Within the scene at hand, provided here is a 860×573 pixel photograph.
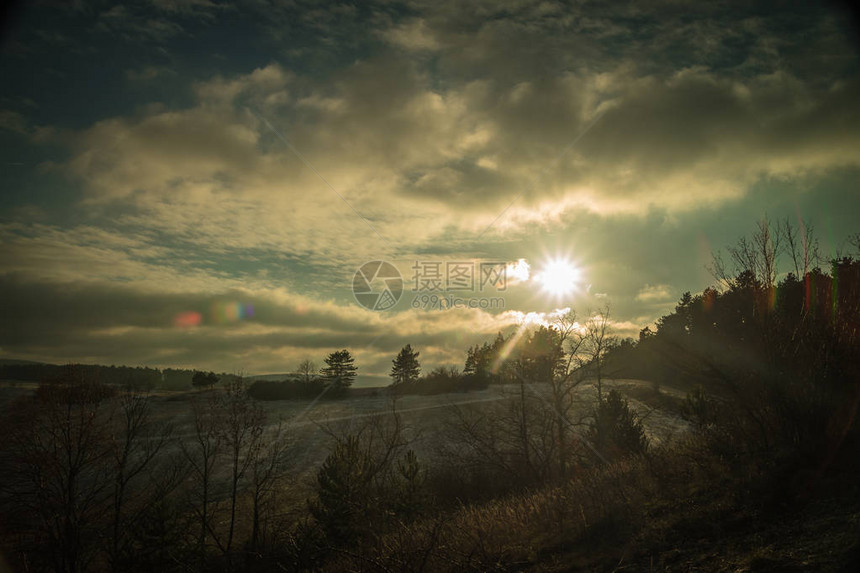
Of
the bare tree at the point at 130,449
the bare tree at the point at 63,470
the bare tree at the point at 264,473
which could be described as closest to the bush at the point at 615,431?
the bare tree at the point at 264,473

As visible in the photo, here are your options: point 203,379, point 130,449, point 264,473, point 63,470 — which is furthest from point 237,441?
point 203,379

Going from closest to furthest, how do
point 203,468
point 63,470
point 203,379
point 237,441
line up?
point 63,470
point 237,441
point 203,468
point 203,379

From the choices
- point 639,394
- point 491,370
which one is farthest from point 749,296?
point 491,370

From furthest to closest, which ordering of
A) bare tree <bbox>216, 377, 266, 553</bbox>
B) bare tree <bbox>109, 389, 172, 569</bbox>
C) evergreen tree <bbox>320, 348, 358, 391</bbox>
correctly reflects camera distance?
1. evergreen tree <bbox>320, 348, 358, 391</bbox>
2. bare tree <bbox>216, 377, 266, 553</bbox>
3. bare tree <bbox>109, 389, 172, 569</bbox>

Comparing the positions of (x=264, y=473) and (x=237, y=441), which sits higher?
(x=237, y=441)

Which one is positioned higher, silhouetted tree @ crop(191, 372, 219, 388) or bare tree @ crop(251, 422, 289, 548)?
silhouetted tree @ crop(191, 372, 219, 388)

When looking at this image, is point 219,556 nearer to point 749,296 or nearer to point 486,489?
point 486,489

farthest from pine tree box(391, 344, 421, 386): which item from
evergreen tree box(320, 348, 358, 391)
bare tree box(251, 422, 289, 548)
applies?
bare tree box(251, 422, 289, 548)

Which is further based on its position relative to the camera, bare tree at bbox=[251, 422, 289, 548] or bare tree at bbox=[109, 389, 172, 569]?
bare tree at bbox=[251, 422, 289, 548]

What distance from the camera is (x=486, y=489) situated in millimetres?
27406

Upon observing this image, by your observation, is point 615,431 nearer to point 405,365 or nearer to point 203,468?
point 203,468

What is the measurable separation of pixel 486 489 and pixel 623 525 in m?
20.1

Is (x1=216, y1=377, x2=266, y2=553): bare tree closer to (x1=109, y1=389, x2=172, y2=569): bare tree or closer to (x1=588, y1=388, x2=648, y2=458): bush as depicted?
(x1=109, y1=389, x2=172, y2=569): bare tree

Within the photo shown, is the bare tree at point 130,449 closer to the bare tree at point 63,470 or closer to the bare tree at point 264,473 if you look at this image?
the bare tree at point 63,470
